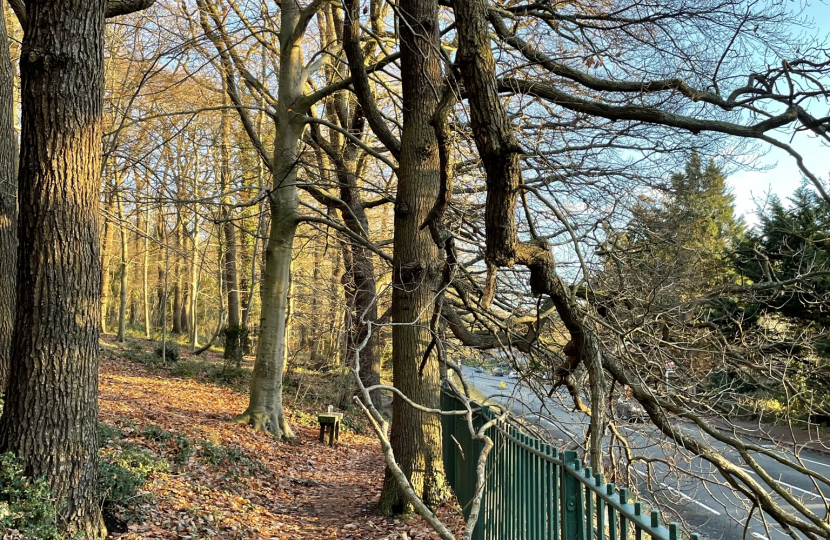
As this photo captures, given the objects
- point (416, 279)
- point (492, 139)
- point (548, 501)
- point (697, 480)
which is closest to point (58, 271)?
point (416, 279)

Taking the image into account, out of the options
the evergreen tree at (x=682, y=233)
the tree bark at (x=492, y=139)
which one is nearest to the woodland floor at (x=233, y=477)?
the tree bark at (x=492, y=139)

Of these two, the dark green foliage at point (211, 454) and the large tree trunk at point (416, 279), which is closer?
the large tree trunk at point (416, 279)

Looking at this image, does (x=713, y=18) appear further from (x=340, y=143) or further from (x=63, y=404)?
(x=340, y=143)

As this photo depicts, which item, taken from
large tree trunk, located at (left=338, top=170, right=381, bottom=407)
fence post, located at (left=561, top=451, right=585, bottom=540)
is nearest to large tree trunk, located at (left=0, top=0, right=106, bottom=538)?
fence post, located at (left=561, top=451, right=585, bottom=540)

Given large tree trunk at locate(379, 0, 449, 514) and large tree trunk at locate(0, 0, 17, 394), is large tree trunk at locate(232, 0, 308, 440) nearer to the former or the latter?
large tree trunk at locate(0, 0, 17, 394)

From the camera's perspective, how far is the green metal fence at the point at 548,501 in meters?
2.10

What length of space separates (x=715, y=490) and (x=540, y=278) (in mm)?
11672

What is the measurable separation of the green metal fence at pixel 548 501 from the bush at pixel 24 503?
10.1 ft

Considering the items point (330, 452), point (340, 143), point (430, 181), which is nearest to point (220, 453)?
point (330, 452)

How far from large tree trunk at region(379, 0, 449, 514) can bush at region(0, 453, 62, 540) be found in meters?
3.22

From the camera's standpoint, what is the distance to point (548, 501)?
9.75 feet

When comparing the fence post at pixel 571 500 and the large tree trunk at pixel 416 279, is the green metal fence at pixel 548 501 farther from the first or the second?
the large tree trunk at pixel 416 279

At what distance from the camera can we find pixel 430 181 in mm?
6605

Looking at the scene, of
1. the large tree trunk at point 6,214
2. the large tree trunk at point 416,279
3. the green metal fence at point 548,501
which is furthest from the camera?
the large tree trunk at point 6,214
